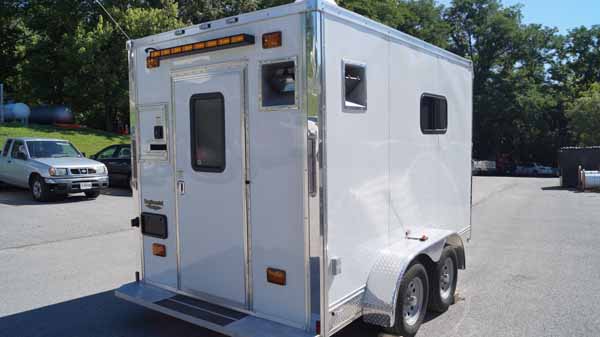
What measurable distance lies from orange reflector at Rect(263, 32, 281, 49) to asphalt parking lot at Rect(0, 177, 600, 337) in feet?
8.90

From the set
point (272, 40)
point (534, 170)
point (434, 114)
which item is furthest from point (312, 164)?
point (534, 170)

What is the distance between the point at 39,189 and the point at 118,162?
10.7 ft

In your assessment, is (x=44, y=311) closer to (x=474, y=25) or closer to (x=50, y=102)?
(x=50, y=102)

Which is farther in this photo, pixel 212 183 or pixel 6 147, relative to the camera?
pixel 6 147

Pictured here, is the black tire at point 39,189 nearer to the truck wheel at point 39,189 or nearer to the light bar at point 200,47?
the truck wheel at point 39,189

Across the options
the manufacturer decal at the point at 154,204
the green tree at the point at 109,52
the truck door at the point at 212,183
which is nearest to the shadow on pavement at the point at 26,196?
the manufacturer decal at the point at 154,204

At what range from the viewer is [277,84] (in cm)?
389

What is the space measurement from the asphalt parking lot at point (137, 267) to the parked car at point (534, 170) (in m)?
36.5

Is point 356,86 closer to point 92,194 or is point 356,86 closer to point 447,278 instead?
point 447,278

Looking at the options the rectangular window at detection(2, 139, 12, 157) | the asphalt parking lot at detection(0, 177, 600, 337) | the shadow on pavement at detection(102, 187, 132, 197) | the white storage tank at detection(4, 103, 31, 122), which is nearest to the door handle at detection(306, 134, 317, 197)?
the asphalt parking lot at detection(0, 177, 600, 337)

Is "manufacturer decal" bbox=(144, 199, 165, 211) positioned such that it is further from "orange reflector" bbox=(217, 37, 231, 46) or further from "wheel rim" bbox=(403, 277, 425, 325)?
"wheel rim" bbox=(403, 277, 425, 325)

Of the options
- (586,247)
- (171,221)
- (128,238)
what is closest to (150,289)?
(171,221)

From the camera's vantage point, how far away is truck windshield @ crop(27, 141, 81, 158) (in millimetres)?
13850

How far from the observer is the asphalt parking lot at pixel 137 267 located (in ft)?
16.1
